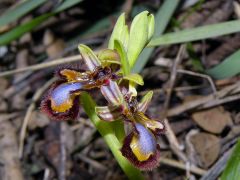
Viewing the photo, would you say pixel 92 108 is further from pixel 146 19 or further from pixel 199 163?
pixel 199 163

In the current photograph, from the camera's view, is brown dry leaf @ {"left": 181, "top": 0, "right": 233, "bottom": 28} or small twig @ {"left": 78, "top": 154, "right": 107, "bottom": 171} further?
brown dry leaf @ {"left": 181, "top": 0, "right": 233, "bottom": 28}

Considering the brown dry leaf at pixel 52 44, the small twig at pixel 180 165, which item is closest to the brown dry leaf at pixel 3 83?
the brown dry leaf at pixel 52 44

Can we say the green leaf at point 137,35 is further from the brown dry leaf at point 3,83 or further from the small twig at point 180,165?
the brown dry leaf at point 3,83

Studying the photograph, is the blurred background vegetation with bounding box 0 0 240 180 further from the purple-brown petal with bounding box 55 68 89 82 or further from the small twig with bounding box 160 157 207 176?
the purple-brown petal with bounding box 55 68 89 82

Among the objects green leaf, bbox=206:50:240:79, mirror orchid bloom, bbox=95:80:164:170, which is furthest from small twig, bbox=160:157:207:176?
mirror orchid bloom, bbox=95:80:164:170

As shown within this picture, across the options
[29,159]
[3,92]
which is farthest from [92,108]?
[3,92]

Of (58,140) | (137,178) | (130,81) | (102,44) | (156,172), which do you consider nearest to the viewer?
(130,81)
